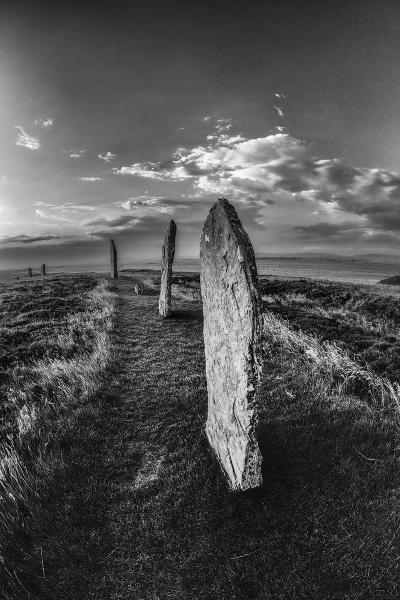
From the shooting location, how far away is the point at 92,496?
4570mm

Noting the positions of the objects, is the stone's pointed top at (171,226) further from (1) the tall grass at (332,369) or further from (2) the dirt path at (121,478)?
(2) the dirt path at (121,478)

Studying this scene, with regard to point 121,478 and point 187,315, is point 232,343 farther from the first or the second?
point 187,315

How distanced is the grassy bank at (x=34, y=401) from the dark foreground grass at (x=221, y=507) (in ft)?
0.76

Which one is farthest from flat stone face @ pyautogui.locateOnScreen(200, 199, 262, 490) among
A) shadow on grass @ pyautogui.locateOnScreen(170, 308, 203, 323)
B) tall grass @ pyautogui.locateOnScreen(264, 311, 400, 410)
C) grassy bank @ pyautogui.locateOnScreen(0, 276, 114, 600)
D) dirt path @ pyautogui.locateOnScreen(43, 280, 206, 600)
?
shadow on grass @ pyautogui.locateOnScreen(170, 308, 203, 323)

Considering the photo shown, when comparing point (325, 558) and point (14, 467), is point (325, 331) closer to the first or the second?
point (325, 558)

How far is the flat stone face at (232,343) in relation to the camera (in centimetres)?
412

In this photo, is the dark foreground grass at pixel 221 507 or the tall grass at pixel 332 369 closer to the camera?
the dark foreground grass at pixel 221 507

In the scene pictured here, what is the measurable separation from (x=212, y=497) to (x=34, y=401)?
551cm

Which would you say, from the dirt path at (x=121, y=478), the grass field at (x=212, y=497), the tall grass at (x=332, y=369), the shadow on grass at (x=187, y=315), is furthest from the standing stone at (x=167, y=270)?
the grass field at (x=212, y=497)

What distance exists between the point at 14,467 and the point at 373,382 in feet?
23.9

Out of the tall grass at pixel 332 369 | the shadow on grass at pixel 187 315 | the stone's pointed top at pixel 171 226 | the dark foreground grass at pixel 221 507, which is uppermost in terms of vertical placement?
the stone's pointed top at pixel 171 226

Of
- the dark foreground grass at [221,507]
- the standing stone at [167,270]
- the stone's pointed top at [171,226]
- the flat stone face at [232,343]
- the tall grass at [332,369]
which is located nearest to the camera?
the dark foreground grass at [221,507]

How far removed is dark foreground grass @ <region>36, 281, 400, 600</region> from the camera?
3.53m

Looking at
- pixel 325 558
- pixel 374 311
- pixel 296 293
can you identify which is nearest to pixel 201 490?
pixel 325 558
